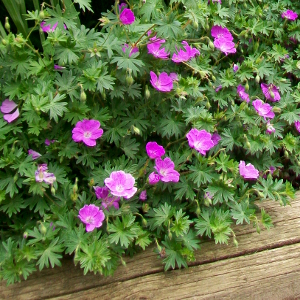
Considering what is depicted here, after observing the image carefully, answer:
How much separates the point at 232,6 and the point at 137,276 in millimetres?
1474

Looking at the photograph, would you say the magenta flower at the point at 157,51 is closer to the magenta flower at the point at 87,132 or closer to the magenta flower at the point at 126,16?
the magenta flower at the point at 126,16

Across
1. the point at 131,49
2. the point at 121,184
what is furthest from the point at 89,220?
the point at 131,49

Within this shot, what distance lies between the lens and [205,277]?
4.94ft

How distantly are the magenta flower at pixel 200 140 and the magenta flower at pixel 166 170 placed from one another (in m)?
0.12

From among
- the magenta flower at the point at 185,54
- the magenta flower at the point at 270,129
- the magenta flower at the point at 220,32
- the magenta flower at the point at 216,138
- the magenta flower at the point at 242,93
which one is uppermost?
the magenta flower at the point at 185,54

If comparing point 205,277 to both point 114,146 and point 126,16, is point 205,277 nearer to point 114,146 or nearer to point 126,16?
point 114,146

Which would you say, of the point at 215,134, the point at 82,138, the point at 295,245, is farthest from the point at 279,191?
the point at 82,138

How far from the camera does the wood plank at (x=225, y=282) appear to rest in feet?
4.72

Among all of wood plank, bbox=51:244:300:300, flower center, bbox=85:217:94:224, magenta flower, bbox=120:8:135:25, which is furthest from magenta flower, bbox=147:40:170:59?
wood plank, bbox=51:244:300:300

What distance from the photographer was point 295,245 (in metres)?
1.66

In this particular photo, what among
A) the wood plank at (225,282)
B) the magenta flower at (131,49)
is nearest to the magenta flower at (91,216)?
the wood plank at (225,282)

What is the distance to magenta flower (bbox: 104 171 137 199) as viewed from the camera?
1354 mm

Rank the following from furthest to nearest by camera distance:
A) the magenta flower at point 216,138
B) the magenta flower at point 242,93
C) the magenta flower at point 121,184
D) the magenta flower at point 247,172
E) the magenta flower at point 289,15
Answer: the magenta flower at point 289,15
the magenta flower at point 242,93
the magenta flower at point 216,138
the magenta flower at point 247,172
the magenta flower at point 121,184

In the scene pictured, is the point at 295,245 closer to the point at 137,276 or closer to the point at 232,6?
the point at 137,276
